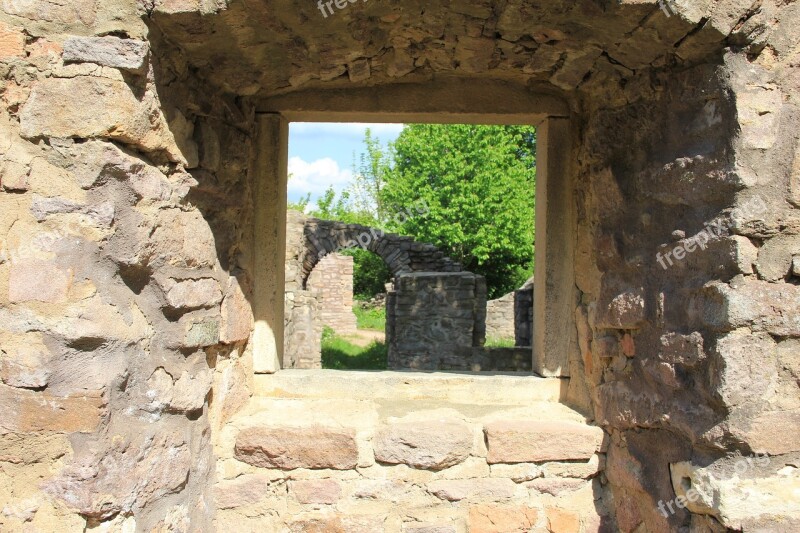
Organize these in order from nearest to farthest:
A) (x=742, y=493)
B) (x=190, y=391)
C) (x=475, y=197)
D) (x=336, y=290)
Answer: (x=742, y=493) < (x=190, y=391) < (x=475, y=197) < (x=336, y=290)

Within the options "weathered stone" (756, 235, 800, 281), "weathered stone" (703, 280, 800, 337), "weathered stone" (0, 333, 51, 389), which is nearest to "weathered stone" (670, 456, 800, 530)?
"weathered stone" (703, 280, 800, 337)

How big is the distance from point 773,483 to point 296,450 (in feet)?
4.96

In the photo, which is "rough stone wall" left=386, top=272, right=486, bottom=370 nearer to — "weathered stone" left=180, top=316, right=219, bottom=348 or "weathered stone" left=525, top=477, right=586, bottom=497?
"weathered stone" left=525, top=477, right=586, bottom=497

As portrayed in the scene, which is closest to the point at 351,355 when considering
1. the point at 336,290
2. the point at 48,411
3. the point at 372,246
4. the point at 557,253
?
the point at 372,246

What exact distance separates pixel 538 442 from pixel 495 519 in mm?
325

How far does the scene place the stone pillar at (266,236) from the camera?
2561mm

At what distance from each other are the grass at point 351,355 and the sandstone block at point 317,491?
25.0ft

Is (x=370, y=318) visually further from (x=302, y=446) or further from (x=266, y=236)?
(x=302, y=446)

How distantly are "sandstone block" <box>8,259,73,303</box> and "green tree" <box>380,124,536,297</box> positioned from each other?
55.1 ft

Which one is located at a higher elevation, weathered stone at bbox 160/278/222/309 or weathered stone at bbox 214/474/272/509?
weathered stone at bbox 160/278/222/309

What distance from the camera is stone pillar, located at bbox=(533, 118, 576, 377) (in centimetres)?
255

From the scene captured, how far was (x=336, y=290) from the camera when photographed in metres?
18.9

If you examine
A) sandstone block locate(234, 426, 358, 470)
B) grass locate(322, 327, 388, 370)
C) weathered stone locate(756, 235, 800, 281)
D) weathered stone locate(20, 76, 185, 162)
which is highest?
weathered stone locate(20, 76, 185, 162)

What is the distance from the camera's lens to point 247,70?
215 cm
